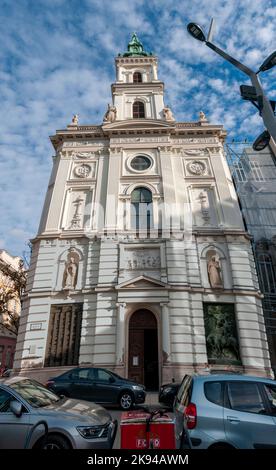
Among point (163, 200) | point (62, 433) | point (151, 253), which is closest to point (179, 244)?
point (151, 253)

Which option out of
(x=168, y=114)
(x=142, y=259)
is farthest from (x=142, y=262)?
(x=168, y=114)

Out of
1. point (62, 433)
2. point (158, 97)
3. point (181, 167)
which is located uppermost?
point (158, 97)

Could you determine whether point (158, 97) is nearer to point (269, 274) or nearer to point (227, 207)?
point (227, 207)

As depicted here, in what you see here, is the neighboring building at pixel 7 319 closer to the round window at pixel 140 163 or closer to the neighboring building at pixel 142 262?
the neighboring building at pixel 142 262

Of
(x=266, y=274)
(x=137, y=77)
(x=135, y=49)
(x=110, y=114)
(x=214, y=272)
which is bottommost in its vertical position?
(x=214, y=272)

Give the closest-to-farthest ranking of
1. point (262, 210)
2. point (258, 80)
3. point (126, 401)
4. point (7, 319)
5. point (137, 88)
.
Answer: point (258, 80) → point (126, 401) → point (262, 210) → point (137, 88) → point (7, 319)

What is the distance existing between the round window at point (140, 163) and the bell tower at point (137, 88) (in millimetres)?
4466

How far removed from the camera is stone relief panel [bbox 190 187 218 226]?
20.2 metres

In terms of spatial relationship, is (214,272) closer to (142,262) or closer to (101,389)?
(142,262)

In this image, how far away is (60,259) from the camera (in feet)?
62.0

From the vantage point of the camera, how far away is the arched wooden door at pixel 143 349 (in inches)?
623

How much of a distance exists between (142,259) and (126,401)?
30.0ft

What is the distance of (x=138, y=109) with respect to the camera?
1080 inches

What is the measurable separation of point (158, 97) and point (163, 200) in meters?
13.1
